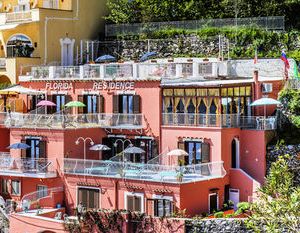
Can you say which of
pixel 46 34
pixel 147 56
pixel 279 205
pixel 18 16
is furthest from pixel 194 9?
pixel 279 205

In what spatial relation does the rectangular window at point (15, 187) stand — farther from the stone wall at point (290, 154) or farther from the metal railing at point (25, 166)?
the stone wall at point (290, 154)

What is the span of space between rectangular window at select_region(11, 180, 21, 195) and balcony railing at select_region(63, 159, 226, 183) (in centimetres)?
478

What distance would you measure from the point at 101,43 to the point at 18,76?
751cm

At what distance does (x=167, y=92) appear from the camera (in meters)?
49.2

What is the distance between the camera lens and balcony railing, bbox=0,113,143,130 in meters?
50.2

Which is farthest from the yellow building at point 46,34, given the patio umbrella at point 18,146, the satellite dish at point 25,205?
the satellite dish at point 25,205

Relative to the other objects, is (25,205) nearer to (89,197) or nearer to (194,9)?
(89,197)

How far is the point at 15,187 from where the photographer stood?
5138 centimetres

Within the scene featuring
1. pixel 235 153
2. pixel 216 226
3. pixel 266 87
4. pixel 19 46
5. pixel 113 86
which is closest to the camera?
pixel 216 226

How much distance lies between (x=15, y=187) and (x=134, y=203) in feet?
31.5

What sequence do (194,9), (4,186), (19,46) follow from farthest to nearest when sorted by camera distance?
(194,9), (19,46), (4,186)

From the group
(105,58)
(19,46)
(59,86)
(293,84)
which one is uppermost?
(19,46)

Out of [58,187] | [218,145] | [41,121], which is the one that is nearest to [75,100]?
[41,121]

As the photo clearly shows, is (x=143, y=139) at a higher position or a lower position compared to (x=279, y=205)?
higher
